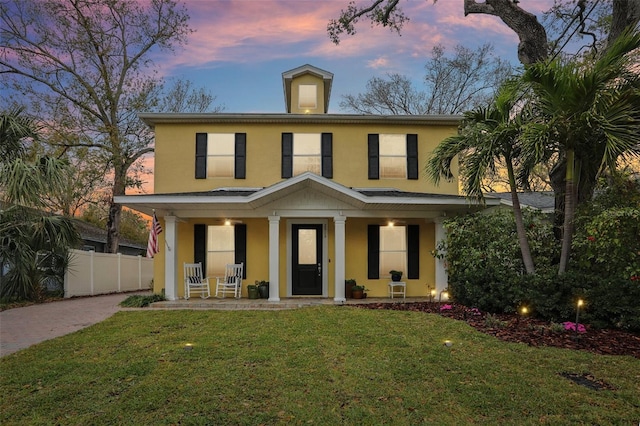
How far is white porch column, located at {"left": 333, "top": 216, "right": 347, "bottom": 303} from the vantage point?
35.0 feet

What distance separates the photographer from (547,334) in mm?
6793

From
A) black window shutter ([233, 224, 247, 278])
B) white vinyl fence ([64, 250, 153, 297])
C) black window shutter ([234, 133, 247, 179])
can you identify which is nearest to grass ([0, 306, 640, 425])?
black window shutter ([233, 224, 247, 278])

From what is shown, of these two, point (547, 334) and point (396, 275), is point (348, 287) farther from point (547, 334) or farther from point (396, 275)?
point (547, 334)

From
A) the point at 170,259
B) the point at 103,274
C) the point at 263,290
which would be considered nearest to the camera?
the point at 170,259

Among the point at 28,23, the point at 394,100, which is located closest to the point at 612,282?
the point at 394,100

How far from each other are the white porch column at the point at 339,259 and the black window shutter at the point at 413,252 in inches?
89.0

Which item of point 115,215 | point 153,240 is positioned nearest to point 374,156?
point 153,240

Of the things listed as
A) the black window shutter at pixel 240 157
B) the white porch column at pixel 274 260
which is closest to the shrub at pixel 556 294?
the white porch column at pixel 274 260

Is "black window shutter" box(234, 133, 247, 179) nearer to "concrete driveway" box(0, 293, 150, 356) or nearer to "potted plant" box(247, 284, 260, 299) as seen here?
"potted plant" box(247, 284, 260, 299)

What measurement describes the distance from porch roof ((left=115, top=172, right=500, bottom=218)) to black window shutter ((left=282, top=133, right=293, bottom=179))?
1.63 meters

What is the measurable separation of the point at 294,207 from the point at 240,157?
8.79ft

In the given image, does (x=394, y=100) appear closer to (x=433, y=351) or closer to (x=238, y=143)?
(x=238, y=143)

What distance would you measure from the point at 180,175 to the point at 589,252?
10.6 meters

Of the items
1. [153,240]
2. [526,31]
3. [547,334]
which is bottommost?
[547,334]
